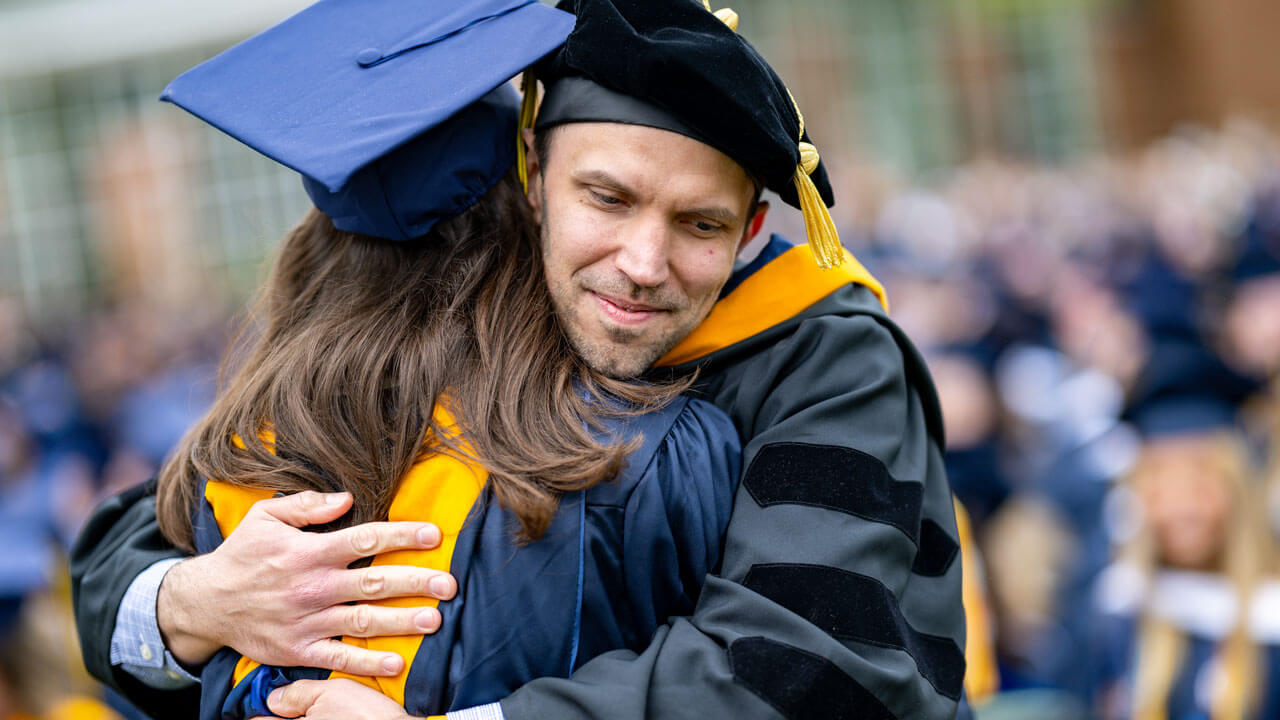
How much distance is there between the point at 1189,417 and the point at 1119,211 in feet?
37.9

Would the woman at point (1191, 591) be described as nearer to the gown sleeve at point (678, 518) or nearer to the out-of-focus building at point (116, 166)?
the gown sleeve at point (678, 518)

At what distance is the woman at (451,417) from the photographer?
6.10ft

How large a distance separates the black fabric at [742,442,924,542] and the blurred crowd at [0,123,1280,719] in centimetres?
154

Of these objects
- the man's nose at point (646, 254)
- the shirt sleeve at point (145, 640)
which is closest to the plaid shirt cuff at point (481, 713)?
the shirt sleeve at point (145, 640)

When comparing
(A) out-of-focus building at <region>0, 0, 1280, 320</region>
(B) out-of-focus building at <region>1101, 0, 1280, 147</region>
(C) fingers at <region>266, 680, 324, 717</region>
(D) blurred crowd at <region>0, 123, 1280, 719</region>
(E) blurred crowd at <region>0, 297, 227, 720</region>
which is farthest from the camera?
(A) out-of-focus building at <region>0, 0, 1280, 320</region>

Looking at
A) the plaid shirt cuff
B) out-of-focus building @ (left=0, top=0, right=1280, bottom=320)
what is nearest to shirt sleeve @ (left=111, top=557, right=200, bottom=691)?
the plaid shirt cuff

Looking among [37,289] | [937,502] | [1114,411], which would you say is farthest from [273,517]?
[37,289]

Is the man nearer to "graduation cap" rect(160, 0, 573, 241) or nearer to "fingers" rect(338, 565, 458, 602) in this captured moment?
"fingers" rect(338, 565, 458, 602)

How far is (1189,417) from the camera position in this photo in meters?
4.62

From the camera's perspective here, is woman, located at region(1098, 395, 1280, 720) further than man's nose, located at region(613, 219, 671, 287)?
Yes

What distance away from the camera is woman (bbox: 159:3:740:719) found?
1.86 meters

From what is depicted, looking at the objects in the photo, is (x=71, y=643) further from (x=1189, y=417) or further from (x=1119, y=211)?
(x=1119, y=211)

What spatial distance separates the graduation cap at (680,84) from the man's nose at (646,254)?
0.18 metres

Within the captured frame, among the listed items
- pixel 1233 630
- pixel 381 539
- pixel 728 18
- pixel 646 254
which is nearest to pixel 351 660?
pixel 381 539
